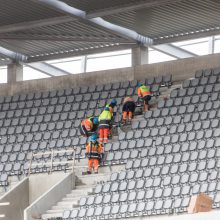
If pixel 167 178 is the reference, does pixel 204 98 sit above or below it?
above

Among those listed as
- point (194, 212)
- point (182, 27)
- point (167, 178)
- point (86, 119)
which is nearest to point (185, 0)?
point (182, 27)

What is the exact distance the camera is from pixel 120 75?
3834 cm

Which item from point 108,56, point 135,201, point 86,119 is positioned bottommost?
point 135,201

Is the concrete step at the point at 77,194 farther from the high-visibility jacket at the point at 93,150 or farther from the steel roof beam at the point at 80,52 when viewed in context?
the steel roof beam at the point at 80,52

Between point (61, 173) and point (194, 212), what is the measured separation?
1587 cm

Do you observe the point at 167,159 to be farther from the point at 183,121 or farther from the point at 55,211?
the point at 55,211

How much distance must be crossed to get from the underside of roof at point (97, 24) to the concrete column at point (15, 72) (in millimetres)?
848

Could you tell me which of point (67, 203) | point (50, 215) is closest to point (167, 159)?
point (67, 203)

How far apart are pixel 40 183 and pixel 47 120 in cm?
454

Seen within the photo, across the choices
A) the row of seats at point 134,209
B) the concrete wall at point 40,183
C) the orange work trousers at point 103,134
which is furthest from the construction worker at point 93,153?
the row of seats at point 134,209

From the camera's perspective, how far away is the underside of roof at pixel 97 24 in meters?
35.1

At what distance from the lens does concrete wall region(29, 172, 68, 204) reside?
32625 millimetres

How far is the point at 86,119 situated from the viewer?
3456cm

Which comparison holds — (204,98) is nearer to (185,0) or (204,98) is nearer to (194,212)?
(185,0)
